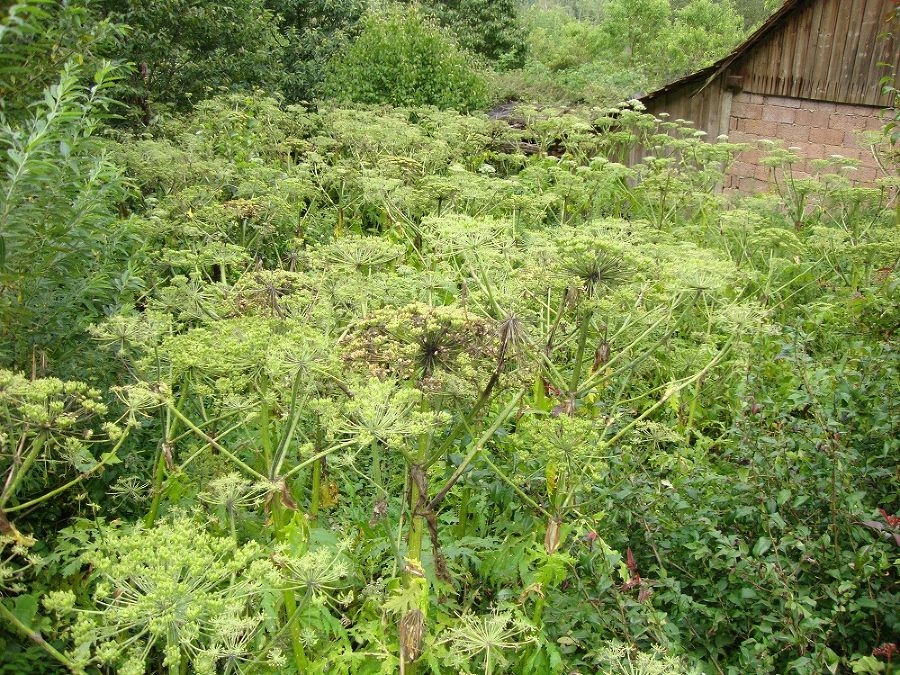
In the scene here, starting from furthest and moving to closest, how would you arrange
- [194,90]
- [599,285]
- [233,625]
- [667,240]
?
[194,90]
[667,240]
[599,285]
[233,625]

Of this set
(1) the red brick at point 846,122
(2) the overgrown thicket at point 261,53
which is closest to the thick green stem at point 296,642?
(2) the overgrown thicket at point 261,53

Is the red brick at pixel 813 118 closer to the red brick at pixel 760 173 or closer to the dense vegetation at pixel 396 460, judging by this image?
the red brick at pixel 760 173

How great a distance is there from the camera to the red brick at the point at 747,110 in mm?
14734

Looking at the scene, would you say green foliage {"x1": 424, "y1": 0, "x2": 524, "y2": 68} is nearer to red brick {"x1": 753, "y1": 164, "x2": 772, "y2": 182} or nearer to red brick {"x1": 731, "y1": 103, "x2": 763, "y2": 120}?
red brick {"x1": 731, "y1": 103, "x2": 763, "y2": 120}

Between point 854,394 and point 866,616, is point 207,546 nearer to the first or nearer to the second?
point 866,616

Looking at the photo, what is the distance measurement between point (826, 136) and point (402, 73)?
803 centimetres

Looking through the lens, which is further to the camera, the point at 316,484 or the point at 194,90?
the point at 194,90

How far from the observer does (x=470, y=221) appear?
4.24m

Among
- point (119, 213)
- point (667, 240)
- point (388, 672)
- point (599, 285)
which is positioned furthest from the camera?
point (119, 213)

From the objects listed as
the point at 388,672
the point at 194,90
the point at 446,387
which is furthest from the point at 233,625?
the point at 194,90

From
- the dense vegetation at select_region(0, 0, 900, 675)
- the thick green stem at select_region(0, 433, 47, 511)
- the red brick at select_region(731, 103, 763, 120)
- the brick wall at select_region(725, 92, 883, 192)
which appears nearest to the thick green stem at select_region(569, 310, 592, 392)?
the dense vegetation at select_region(0, 0, 900, 675)

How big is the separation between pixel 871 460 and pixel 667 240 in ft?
8.34

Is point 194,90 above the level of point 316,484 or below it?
above

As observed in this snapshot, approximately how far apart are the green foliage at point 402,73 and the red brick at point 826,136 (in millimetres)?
6444
